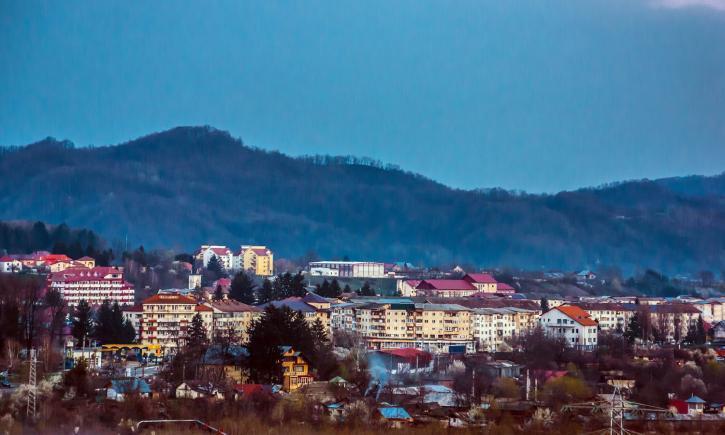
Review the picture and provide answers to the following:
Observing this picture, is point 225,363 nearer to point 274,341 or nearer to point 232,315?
point 274,341

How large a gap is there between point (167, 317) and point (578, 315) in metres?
9.35

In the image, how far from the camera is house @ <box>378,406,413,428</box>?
1675 cm

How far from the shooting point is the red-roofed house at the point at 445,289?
41688 mm

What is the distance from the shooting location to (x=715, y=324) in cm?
3678

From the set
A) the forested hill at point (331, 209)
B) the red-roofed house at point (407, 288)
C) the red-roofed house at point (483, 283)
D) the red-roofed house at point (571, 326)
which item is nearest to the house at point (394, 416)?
the red-roofed house at point (571, 326)

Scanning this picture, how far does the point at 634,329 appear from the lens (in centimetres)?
3130

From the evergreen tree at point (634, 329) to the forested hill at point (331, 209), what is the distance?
217 ft

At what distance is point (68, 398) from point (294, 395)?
3086mm

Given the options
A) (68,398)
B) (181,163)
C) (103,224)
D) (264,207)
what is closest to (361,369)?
(68,398)

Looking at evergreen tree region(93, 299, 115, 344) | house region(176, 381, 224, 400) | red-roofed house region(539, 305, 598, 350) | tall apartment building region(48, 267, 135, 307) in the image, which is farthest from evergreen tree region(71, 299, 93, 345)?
red-roofed house region(539, 305, 598, 350)

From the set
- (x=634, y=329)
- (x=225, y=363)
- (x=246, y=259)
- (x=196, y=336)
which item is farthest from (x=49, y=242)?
(x=225, y=363)

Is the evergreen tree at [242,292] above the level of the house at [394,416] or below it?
above

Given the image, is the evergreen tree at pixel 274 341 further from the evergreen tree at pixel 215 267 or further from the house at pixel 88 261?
the evergreen tree at pixel 215 267

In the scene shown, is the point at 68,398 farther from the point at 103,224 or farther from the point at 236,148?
the point at 236,148
